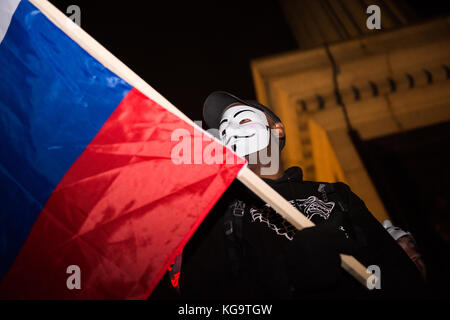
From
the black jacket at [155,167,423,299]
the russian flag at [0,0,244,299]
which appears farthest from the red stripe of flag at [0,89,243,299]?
the black jacket at [155,167,423,299]

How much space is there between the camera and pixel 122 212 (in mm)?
893

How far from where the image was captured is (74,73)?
0.93m

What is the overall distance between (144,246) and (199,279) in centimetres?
28

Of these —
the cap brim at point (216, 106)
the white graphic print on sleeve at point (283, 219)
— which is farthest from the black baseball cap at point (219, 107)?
the white graphic print on sleeve at point (283, 219)

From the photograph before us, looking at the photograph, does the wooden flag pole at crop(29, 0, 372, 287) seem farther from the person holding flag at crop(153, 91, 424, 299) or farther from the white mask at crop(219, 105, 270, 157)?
the white mask at crop(219, 105, 270, 157)

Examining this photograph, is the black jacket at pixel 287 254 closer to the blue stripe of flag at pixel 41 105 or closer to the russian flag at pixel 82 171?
the russian flag at pixel 82 171

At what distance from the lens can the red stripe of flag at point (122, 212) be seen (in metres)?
0.85

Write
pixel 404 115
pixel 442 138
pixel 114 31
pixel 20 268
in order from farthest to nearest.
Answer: pixel 114 31
pixel 404 115
pixel 442 138
pixel 20 268

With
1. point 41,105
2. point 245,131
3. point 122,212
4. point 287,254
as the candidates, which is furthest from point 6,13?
point 287,254

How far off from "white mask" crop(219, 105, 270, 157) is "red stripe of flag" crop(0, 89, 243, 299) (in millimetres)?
357

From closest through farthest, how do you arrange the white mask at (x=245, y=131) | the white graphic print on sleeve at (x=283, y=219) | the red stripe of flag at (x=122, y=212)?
the red stripe of flag at (x=122, y=212) → the white graphic print on sleeve at (x=283, y=219) → the white mask at (x=245, y=131)

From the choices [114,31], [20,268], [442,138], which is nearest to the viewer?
[20,268]
